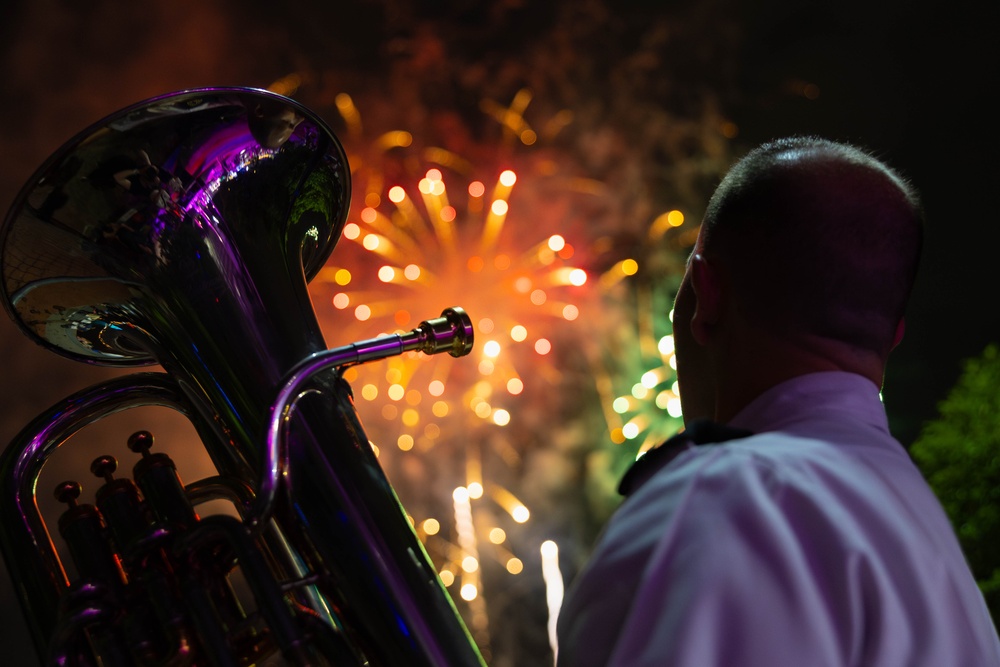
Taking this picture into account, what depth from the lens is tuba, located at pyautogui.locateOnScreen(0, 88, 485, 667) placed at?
1.05 meters

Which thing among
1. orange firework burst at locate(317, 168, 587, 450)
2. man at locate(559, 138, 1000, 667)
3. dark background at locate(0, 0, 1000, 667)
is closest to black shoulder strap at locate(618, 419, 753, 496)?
man at locate(559, 138, 1000, 667)

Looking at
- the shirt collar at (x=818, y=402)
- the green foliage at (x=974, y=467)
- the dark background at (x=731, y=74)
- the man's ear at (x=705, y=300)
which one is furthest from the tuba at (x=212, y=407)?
the dark background at (x=731, y=74)

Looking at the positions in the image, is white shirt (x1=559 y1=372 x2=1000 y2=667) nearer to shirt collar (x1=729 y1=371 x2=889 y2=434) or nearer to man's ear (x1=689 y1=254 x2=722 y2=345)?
shirt collar (x1=729 y1=371 x2=889 y2=434)

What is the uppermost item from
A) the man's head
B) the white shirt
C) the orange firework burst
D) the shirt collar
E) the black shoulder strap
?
the orange firework burst

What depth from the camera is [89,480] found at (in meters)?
3.13

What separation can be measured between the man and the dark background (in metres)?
2.84

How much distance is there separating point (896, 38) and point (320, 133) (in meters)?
3.39

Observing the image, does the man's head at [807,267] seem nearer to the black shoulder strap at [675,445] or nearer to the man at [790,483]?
the man at [790,483]

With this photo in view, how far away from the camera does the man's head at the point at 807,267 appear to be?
3.12ft

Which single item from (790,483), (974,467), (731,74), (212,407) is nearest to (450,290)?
(731,74)

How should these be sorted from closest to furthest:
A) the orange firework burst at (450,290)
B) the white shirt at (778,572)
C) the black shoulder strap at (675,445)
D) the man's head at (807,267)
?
1. the white shirt at (778,572)
2. the black shoulder strap at (675,445)
3. the man's head at (807,267)
4. the orange firework burst at (450,290)

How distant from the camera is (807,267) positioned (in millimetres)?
957

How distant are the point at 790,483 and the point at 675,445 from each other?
0.38ft

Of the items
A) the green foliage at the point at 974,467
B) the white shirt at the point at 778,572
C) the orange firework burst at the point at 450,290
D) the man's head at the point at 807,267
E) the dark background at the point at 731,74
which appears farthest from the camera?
the orange firework burst at the point at 450,290
